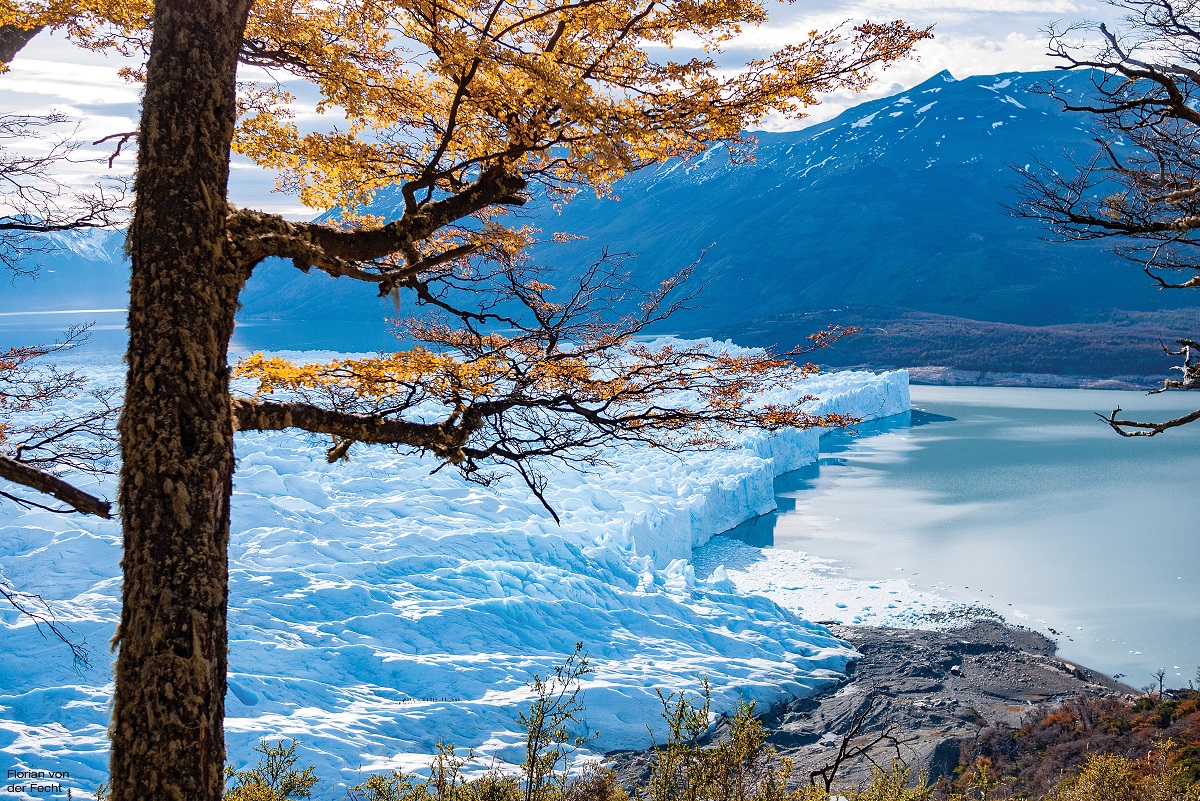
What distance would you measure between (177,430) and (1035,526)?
27648 millimetres

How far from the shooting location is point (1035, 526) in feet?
82.9

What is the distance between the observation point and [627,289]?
17.2 feet

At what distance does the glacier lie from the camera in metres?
9.43

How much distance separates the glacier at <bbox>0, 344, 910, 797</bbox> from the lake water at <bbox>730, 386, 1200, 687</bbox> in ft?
18.9

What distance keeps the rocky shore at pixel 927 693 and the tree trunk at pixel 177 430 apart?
8.27 metres

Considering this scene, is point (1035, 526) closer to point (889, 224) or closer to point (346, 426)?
point (346, 426)

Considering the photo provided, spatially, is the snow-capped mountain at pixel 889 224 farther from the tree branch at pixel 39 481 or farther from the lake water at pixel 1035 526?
the tree branch at pixel 39 481

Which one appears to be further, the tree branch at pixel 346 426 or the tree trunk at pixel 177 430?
the tree branch at pixel 346 426

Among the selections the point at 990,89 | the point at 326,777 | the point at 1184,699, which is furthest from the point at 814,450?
the point at 990,89

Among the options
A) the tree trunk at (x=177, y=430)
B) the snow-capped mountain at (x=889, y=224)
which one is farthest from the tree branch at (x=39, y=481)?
the snow-capped mountain at (x=889, y=224)

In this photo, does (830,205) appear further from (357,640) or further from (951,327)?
(357,640)

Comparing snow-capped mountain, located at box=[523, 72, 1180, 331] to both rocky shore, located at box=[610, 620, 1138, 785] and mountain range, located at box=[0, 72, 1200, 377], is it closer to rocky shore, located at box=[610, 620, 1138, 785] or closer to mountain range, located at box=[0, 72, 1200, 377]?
mountain range, located at box=[0, 72, 1200, 377]

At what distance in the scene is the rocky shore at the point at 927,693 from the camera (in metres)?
11.4

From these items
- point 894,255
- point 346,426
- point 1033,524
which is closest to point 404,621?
point 346,426
